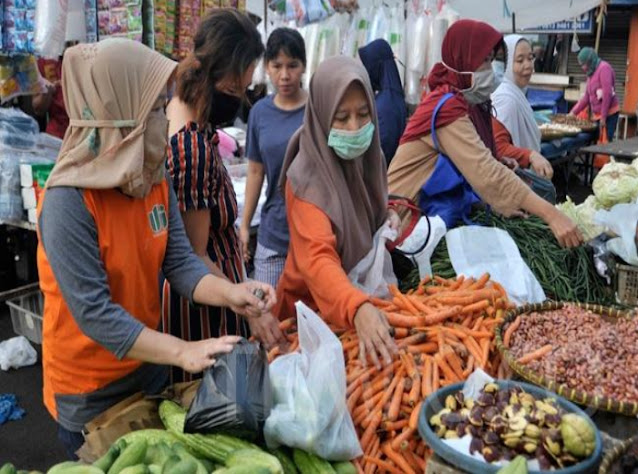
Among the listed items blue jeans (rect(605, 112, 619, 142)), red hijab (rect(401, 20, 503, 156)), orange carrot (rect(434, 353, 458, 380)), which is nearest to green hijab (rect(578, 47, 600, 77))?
blue jeans (rect(605, 112, 619, 142))

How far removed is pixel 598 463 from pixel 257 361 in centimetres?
83

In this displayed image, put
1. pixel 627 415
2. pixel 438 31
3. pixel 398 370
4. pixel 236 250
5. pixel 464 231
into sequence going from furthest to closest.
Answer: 1. pixel 438 31
2. pixel 464 231
3. pixel 236 250
4. pixel 398 370
5. pixel 627 415

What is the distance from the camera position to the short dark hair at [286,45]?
3957mm

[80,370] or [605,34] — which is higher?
[605,34]

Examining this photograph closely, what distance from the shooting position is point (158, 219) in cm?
197

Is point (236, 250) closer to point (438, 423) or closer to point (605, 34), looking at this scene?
point (438, 423)

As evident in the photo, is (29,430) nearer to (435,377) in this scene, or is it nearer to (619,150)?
(435,377)

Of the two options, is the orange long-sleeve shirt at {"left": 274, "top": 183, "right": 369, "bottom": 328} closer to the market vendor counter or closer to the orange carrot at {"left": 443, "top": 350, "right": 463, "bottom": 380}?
the orange carrot at {"left": 443, "top": 350, "right": 463, "bottom": 380}

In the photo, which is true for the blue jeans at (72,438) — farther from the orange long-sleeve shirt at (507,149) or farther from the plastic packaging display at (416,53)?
the plastic packaging display at (416,53)

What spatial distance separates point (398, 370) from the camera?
2.01m

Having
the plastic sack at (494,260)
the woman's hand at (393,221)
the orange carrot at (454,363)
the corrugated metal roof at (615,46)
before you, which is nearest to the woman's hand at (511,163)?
the plastic sack at (494,260)

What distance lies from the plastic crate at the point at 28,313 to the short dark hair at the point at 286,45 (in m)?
2.32

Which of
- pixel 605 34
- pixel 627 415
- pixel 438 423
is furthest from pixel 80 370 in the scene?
pixel 605 34

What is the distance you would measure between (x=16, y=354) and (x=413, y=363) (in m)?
3.40
